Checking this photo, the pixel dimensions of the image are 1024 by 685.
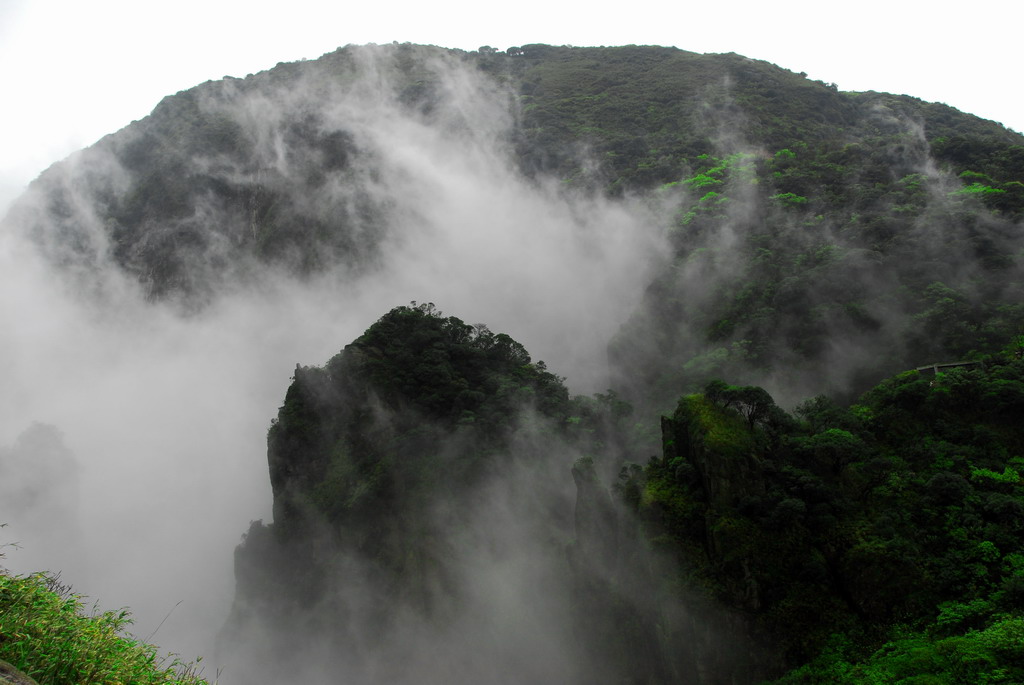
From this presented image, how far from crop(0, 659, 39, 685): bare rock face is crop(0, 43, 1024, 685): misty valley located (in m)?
0.16

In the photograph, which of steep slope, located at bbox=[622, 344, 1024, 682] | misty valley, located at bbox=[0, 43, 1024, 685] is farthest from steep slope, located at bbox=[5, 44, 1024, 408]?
steep slope, located at bbox=[622, 344, 1024, 682]

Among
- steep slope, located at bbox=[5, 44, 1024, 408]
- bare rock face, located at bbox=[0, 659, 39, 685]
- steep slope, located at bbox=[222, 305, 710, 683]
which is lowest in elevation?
bare rock face, located at bbox=[0, 659, 39, 685]

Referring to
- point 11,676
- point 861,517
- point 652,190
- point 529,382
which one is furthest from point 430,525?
point 652,190

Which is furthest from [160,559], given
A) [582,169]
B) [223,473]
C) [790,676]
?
[790,676]

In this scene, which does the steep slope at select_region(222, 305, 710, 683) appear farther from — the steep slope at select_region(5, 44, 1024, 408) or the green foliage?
the green foliage

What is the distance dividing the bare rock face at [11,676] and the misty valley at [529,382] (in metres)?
0.16

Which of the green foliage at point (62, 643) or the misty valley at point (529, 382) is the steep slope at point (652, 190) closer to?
the misty valley at point (529, 382)

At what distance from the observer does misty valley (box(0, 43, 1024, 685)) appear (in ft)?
84.9

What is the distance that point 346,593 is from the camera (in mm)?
41219

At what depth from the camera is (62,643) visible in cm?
924

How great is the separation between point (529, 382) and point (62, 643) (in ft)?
121

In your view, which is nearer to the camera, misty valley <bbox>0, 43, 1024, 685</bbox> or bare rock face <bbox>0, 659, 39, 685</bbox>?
bare rock face <bbox>0, 659, 39, 685</bbox>

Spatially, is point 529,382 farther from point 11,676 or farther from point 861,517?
point 11,676

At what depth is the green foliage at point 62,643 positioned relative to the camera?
893 cm
